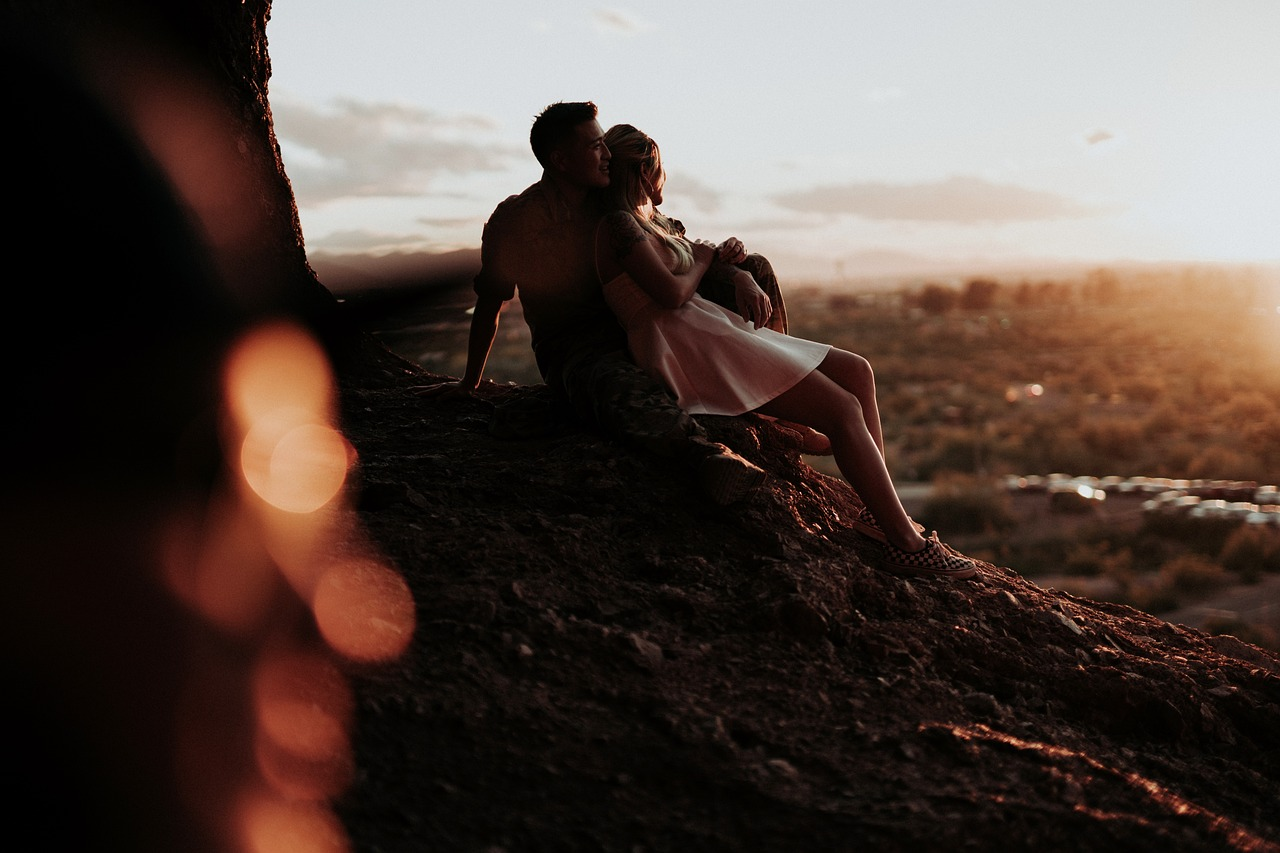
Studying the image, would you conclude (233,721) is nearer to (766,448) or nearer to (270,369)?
(270,369)

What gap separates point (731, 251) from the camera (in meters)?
4.54

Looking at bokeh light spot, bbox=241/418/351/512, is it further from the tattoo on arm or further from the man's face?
the man's face

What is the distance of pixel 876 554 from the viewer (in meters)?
4.30

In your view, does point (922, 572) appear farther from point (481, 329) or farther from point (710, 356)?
point (481, 329)

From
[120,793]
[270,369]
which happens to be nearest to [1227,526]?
[270,369]

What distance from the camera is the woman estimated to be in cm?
425

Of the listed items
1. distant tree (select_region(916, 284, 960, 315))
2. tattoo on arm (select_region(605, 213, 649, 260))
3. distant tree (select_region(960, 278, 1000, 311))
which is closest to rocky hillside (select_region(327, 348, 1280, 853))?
tattoo on arm (select_region(605, 213, 649, 260))

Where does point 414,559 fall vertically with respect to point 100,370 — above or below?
below

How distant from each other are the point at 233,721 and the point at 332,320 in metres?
3.14

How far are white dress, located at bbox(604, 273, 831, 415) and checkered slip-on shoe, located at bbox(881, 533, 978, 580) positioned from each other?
784 mm

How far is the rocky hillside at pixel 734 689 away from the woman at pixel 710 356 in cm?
22

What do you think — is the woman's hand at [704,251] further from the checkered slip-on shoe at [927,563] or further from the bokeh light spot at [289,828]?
the bokeh light spot at [289,828]

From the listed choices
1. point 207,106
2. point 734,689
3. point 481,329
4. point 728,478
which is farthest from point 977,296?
point 734,689

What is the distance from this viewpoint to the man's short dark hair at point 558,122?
14.2 feet
